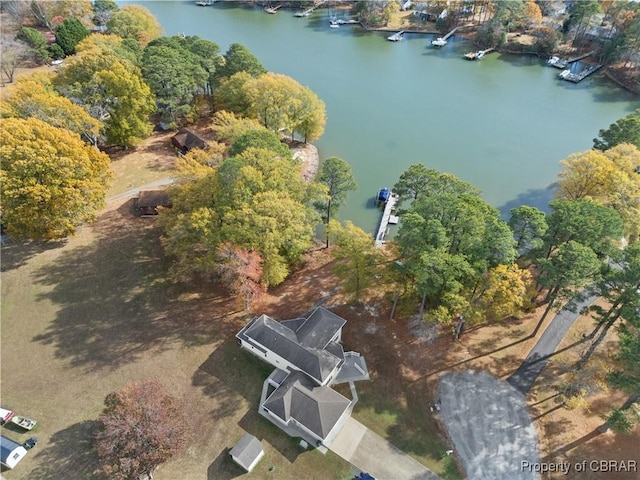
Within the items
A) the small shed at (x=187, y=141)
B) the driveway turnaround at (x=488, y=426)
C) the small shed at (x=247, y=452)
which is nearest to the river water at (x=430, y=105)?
the small shed at (x=187, y=141)

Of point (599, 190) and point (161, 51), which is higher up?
point (161, 51)

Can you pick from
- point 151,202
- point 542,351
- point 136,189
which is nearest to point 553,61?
point 542,351

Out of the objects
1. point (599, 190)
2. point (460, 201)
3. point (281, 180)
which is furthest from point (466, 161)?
point (281, 180)

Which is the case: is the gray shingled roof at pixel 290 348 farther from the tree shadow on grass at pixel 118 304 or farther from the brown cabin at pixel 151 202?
the brown cabin at pixel 151 202

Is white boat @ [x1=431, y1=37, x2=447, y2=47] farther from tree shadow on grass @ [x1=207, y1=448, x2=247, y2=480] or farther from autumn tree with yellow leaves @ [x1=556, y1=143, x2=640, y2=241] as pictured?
tree shadow on grass @ [x1=207, y1=448, x2=247, y2=480]

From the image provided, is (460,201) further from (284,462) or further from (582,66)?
(582,66)

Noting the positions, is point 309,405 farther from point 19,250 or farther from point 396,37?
point 396,37
